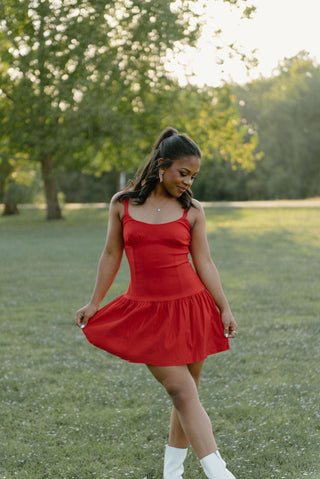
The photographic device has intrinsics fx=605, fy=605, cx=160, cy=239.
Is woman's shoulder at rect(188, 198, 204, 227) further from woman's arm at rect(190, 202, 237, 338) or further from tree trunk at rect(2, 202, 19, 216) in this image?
tree trunk at rect(2, 202, 19, 216)

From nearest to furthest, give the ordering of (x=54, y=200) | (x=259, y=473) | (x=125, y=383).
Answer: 1. (x=259, y=473)
2. (x=125, y=383)
3. (x=54, y=200)

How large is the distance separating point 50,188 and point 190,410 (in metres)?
26.5

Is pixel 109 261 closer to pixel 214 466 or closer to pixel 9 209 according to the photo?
pixel 214 466

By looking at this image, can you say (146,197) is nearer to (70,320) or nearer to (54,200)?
(70,320)

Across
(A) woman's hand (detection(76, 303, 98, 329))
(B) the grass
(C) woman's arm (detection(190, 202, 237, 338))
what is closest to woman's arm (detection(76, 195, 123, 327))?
(A) woman's hand (detection(76, 303, 98, 329))

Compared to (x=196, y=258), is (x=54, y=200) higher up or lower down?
lower down

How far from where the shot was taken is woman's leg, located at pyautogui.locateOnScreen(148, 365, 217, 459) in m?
2.90

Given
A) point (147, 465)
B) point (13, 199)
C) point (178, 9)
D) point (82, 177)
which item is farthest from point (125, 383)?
point (82, 177)

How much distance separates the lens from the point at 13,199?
38281 millimetres

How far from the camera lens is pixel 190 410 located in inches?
115

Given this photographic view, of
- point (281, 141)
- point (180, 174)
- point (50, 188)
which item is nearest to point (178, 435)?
point (180, 174)

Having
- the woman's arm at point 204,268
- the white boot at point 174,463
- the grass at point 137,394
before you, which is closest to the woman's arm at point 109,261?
the woman's arm at point 204,268

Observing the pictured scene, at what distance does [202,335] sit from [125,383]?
2.50 meters

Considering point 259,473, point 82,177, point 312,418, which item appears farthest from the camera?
point 82,177
